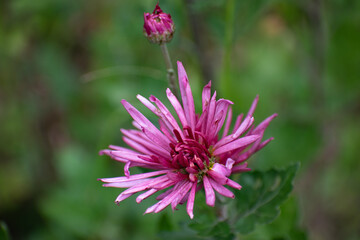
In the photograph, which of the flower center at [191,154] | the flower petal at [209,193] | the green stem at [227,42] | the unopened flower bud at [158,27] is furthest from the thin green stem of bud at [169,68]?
the green stem at [227,42]

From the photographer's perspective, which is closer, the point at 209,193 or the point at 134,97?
the point at 209,193

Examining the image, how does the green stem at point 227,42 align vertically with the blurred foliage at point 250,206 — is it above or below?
above

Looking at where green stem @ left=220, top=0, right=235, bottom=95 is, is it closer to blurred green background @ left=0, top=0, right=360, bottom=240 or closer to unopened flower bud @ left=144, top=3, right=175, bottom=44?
blurred green background @ left=0, top=0, right=360, bottom=240

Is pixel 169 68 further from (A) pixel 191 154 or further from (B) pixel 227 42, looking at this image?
(B) pixel 227 42

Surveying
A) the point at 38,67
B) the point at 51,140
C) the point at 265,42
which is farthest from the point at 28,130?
the point at 265,42

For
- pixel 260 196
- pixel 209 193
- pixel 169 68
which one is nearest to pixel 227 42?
pixel 169 68

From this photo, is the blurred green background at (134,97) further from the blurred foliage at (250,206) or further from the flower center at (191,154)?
the flower center at (191,154)

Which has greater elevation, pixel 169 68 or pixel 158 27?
pixel 158 27
